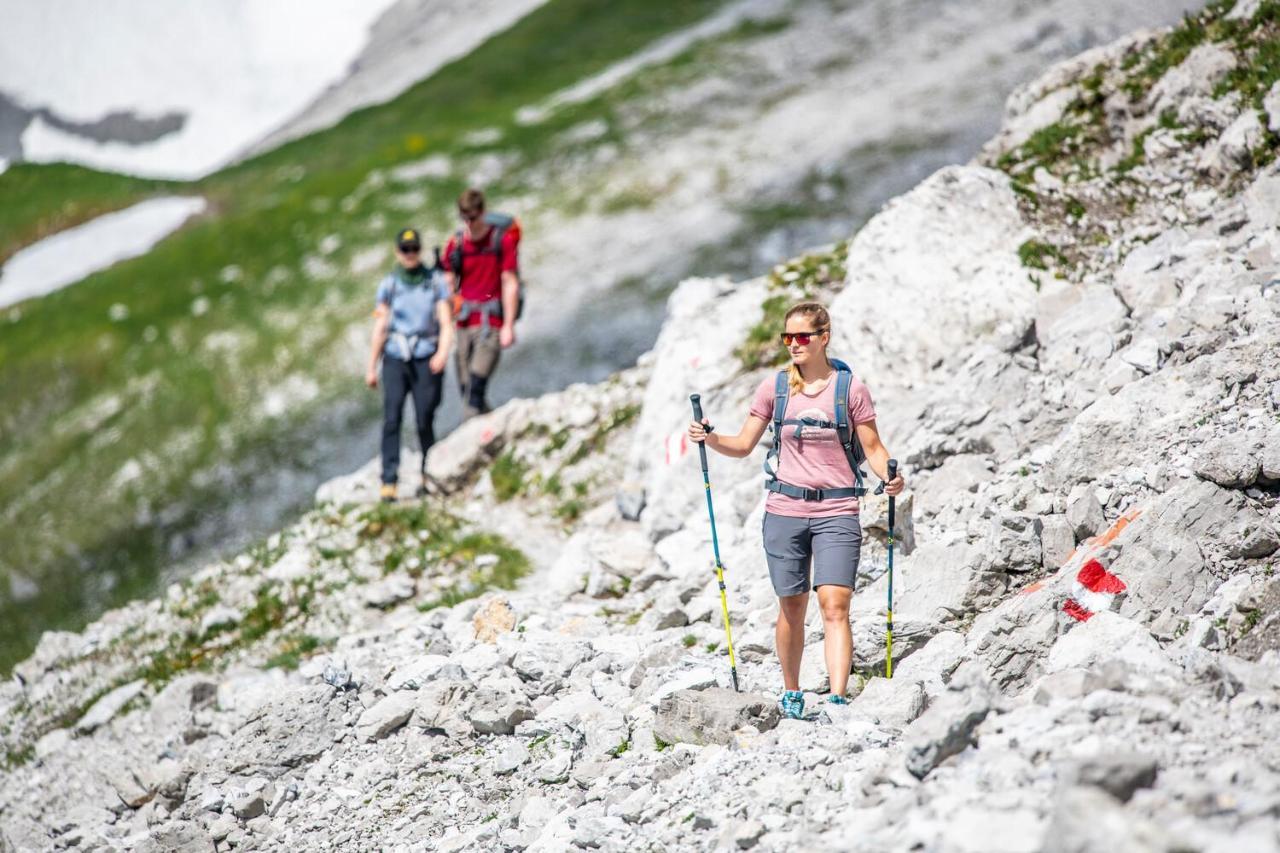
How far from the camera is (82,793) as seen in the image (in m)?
10.9

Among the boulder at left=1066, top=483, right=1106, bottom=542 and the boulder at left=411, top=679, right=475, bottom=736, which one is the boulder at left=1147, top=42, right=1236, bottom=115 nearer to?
the boulder at left=1066, top=483, right=1106, bottom=542

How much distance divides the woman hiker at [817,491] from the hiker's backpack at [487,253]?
9.57 metres

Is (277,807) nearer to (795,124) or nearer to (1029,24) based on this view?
(795,124)

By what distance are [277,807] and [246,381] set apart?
26.1 meters

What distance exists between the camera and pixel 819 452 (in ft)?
26.0

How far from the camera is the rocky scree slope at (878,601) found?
5797mm

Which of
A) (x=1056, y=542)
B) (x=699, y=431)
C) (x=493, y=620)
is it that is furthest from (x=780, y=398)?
(x=493, y=620)

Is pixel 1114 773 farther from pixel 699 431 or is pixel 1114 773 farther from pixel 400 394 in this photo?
pixel 400 394

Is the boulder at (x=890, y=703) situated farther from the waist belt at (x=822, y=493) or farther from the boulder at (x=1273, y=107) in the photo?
the boulder at (x=1273, y=107)

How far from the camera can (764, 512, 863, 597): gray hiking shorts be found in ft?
25.5

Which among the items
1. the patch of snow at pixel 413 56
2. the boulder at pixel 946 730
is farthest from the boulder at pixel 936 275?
the patch of snow at pixel 413 56

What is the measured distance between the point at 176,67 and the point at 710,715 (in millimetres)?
107319

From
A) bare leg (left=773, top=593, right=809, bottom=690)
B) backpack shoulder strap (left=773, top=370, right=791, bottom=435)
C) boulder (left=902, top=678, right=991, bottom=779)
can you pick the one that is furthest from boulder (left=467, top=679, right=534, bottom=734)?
boulder (left=902, top=678, right=991, bottom=779)

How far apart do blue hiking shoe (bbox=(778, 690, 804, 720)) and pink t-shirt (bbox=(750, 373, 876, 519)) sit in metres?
1.35
